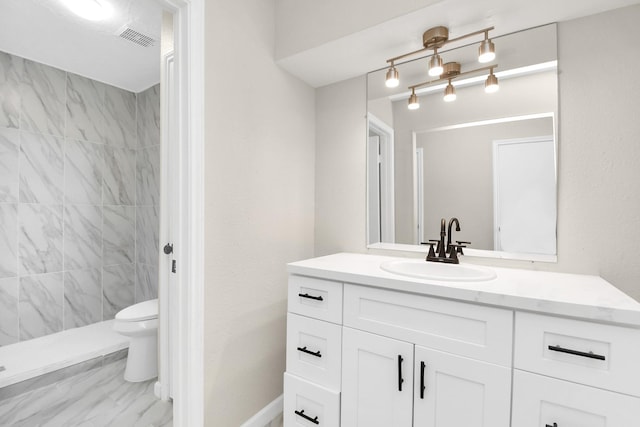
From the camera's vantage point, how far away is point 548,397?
92cm

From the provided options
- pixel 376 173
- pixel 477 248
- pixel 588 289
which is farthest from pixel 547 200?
pixel 376 173

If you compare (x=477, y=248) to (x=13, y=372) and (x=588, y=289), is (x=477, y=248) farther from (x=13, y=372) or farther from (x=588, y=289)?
(x=13, y=372)

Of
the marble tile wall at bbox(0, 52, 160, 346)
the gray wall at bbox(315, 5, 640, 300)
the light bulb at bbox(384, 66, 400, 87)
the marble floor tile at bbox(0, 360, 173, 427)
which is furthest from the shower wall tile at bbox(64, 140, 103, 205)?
the gray wall at bbox(315, 5, 640, 300)

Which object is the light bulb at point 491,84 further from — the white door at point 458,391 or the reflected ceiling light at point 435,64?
the white door at point 458,391

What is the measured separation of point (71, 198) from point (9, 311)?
103 centimetres

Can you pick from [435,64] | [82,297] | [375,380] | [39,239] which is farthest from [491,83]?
[82,297]

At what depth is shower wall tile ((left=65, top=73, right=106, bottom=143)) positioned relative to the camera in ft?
9.24

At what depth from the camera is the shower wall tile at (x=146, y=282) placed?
3094 mm

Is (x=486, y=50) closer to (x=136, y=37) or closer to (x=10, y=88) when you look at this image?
(x=136, y=37)

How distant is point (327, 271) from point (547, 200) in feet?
Result: 3.56

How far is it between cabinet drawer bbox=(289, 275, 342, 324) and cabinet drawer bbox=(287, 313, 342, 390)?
33mm

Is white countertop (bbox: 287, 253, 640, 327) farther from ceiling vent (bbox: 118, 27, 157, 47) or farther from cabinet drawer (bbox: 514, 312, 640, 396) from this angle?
ceiling vent (bbox: 118, 27, 157, 47)

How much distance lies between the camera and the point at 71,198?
2826mm

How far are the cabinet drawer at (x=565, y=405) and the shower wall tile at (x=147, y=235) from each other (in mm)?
3100
